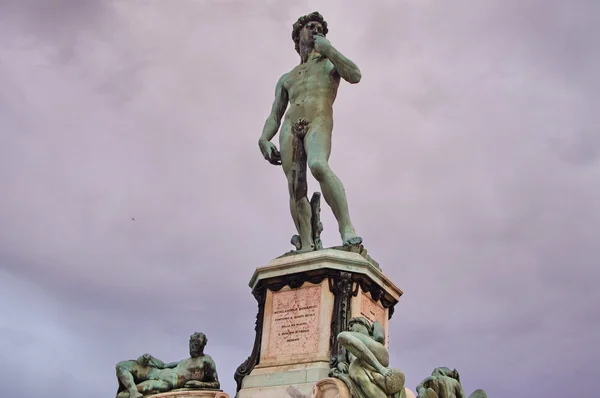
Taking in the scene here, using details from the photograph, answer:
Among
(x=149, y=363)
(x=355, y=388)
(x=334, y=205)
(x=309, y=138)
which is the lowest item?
(x=355, y=388)

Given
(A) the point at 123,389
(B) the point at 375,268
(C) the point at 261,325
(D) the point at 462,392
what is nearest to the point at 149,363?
(A) the point at 123,389

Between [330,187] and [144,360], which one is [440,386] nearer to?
[330,187]

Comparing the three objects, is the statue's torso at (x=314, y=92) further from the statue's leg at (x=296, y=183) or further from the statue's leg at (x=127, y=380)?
the statue's leg at (x=127, y=380)

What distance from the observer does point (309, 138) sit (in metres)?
11.1

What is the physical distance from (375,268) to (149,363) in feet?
11.3

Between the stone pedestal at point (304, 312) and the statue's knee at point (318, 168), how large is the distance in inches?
50.0

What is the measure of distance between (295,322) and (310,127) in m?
3.14

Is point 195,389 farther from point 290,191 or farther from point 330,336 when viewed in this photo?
point 290,191

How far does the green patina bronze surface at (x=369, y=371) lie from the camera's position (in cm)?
786

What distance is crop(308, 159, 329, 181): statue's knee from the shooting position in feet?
34.9

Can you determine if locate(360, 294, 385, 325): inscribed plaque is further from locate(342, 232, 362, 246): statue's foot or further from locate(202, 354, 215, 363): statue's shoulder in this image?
locate(202, 354, 215, 363): statue's shoulder

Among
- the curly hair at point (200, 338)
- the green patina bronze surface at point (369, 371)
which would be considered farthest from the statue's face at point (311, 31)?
the green patina bronze surface at point (369, 371)

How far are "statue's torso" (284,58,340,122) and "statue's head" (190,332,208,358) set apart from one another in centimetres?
362

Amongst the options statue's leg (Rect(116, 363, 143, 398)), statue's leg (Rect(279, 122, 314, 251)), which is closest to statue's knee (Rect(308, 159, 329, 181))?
statue's leg (Rect(279, 122, 314, 251))
